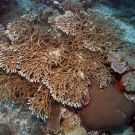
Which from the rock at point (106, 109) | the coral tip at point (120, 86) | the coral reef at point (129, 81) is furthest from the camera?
the coral tip at point (120, 86)

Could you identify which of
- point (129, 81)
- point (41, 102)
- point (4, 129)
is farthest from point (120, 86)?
point (4, 129)

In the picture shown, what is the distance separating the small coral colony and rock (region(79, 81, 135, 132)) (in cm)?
13

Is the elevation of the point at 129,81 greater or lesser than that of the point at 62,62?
lesser

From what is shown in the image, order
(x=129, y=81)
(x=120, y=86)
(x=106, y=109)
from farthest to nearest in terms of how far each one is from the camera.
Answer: (x=120, y=86), (x=129, y=81), (x=106, y=109)

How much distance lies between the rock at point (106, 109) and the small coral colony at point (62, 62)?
131 mm

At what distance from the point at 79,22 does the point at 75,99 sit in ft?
5.88

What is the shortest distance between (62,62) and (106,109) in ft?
4.35

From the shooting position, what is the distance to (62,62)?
151 inches

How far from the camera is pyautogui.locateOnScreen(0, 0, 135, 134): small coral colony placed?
3604mm

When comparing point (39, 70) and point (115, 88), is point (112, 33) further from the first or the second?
point (39, 70)

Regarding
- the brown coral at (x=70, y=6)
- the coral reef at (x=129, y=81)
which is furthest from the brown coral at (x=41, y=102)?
the brown coral at (x=70, y=6)

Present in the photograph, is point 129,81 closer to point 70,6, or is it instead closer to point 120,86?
point 120,86

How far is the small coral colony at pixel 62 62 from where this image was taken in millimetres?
3604

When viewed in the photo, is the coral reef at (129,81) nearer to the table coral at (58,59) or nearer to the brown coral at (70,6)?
the table coral at (58,59)
